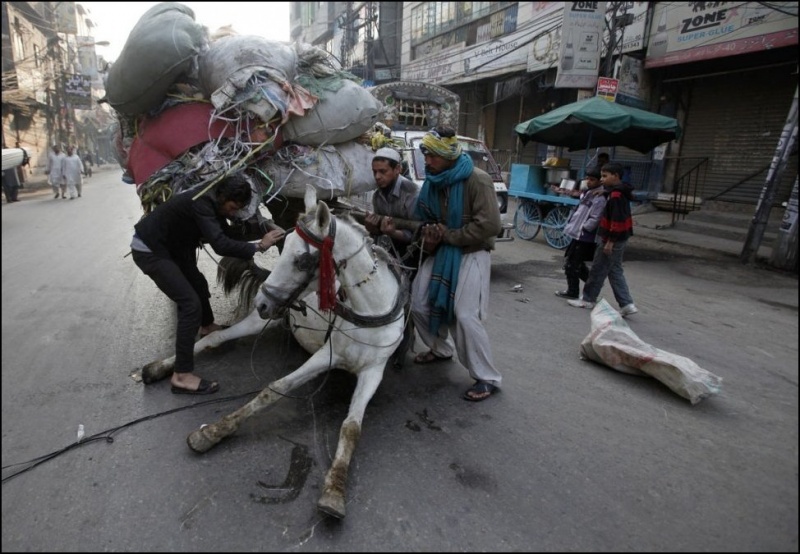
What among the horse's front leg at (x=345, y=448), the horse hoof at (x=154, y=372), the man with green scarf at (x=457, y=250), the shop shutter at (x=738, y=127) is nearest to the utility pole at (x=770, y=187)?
the shop shutter at (x=738, y=127)

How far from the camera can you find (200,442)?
2.29 meters

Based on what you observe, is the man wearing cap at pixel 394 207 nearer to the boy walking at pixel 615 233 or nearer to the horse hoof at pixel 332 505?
the horse hoof at pixel 332 505

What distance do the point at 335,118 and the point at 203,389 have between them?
2091 millimetres

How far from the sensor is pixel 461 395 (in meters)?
3.03

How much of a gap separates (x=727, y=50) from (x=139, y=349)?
1109 cm

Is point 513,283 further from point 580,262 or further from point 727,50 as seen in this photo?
point 727,50

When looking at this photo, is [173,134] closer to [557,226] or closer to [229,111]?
[229,111]

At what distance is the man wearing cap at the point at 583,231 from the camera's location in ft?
16.3

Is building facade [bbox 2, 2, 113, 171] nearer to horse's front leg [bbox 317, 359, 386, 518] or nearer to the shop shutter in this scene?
horse's front leg [bbox 317, 359, 386, 518]

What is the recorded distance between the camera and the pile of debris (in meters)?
2.89

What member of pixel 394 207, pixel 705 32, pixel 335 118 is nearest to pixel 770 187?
pixel 705 32

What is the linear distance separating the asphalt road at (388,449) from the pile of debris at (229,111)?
0.84 metres

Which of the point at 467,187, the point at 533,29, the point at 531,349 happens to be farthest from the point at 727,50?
the point at 467,187

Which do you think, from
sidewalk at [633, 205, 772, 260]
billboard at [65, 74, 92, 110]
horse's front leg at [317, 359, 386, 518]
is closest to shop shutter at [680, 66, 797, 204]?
sidewalk at [633, 205, 772, 260]
